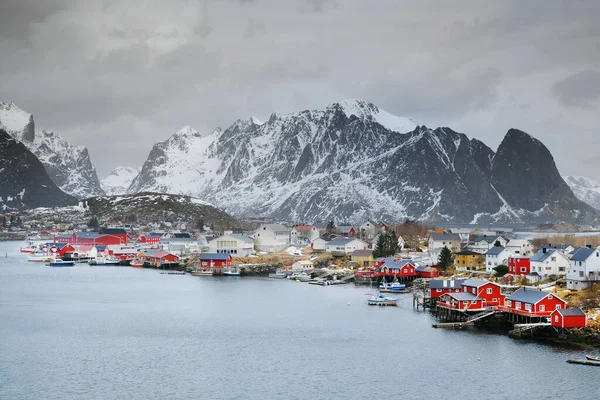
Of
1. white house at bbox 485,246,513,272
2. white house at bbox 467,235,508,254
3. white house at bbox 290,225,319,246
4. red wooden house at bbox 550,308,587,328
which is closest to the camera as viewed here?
red wooden house at bbox 550,308,587,328

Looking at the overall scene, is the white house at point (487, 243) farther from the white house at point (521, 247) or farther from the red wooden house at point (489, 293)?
the red wooden house at point (489, 293)

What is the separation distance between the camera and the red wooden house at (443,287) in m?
62.0

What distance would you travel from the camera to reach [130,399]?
112ft

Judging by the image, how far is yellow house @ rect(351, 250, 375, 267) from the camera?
318 feet

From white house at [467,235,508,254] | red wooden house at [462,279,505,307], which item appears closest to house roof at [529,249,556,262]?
red wooden house at [462,279,505,307]

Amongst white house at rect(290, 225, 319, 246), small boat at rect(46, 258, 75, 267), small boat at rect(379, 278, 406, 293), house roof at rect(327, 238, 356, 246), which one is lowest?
small boat at rect(379, 278, 406, 293)

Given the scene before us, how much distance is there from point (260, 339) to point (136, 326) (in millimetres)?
11207

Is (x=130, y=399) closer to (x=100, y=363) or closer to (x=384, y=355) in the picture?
(x=100, y=363)

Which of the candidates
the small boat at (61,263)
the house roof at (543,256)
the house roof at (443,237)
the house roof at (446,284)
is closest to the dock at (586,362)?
the house roof at (446,284)

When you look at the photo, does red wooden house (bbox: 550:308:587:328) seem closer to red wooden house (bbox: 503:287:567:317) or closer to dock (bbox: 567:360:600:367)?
red wooden house (bbox: 503:287:567:317)

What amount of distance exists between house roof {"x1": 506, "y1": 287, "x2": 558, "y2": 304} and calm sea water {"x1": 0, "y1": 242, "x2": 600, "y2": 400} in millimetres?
4525

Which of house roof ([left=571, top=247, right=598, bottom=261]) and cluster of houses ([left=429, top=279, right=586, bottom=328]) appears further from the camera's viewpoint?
house roof ([left=571, top=247, right=598, bottom=261])

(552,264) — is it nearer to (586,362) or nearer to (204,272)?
(586,362)

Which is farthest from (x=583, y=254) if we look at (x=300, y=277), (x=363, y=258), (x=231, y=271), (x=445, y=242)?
(x=231, y=271)
